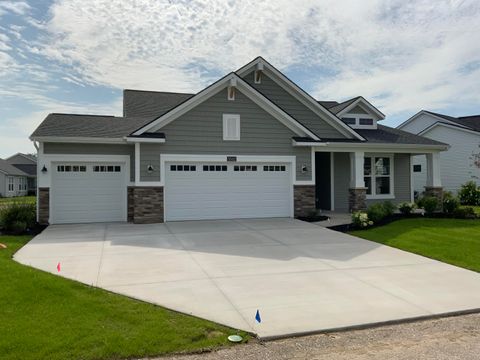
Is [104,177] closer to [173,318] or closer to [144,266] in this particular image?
[144,266]

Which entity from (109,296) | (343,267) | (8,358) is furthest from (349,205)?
(8,358)

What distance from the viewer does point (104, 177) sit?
14.5 metres

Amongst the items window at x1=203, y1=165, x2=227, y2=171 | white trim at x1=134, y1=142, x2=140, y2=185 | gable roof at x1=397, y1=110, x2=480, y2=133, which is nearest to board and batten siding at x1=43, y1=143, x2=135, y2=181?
white trim at x1=134, y1=142, x2=140, y2=185

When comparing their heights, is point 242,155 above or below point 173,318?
above

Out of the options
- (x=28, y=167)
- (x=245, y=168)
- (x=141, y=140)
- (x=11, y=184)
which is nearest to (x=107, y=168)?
(x=141, y=140)

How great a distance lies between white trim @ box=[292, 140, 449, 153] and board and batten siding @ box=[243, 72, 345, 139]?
117cm

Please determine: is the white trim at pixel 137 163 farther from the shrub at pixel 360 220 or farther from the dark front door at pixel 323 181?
the dark front door at pixel 323 181

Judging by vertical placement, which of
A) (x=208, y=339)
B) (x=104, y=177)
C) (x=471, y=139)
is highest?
(x=471, y=139)

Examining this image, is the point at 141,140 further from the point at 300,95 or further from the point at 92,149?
the point at 300,95

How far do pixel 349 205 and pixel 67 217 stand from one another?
11.5 metres

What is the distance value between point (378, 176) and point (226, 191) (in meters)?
8.24

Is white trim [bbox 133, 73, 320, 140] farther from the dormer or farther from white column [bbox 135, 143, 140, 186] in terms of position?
the dormer

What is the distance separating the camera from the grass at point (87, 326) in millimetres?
4074

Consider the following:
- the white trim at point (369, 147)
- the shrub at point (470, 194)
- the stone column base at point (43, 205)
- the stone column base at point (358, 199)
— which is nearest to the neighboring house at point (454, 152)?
the shrub at point (470, 194)
